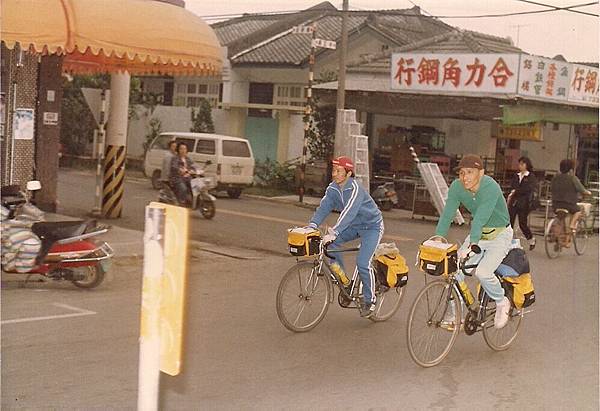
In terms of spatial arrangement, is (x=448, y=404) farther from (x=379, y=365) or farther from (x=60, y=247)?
(x=60, y=247)

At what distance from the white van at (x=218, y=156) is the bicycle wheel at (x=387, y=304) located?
420 centimetres

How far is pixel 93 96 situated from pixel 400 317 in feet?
22.7

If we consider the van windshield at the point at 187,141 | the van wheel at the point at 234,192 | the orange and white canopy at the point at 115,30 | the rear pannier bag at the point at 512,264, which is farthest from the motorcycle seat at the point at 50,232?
the van wheel at the point at 234,192

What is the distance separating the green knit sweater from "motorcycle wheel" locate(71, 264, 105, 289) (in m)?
3.71

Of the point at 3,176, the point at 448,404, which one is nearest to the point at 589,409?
the point at 448,404

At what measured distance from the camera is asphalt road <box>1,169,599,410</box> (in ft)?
17.1

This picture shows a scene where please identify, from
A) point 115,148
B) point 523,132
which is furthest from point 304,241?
point 115,148

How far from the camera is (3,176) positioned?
39.4 ft

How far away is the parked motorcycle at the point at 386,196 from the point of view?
1188 centimetres

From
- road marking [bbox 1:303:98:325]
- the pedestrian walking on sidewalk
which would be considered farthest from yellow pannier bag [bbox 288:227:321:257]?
the pedestrian walking on sidewalk

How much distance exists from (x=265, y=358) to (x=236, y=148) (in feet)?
20.3

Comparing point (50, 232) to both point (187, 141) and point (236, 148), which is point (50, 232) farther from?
point (187, 141)

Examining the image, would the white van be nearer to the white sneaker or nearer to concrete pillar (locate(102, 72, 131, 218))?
concrete pillar (locate(102, 72, 131, 218))

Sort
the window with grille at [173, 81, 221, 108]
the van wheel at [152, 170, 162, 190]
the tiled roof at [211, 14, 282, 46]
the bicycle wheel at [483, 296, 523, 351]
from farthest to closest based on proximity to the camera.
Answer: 1. the van wheel at [152, 170, 162, 190]
2. the tiled roof at [211, 14, 282, 46]
3. the window with grille at [173, 81, 221, 108]
4. the bicycle wheel at [483, 296, 523, 351]
